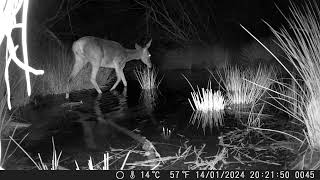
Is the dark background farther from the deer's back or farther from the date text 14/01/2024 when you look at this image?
the date text 14/01/2024

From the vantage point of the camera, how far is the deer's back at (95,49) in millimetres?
11133

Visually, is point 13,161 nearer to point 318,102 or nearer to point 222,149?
point 222,149

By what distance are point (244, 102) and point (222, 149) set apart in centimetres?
349

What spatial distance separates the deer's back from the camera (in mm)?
11133

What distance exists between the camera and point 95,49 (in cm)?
1123

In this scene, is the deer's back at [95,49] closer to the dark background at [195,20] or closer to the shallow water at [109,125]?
the shallow water at [109,125]

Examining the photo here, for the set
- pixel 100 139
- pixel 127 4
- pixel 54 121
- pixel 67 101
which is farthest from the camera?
pixel 127 4

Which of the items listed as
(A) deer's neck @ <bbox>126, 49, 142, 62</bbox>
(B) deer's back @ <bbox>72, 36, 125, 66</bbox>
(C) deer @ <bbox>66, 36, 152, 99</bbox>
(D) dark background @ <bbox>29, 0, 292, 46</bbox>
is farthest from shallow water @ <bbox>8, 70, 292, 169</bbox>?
(D) dark background @ <bbox>29, 0, 292, 46</bbox>

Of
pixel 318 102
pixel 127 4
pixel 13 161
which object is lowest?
pixel 13 161

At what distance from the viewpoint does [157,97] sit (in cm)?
1034

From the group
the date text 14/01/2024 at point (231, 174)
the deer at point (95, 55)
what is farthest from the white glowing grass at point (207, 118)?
the deer at point (95, 55)

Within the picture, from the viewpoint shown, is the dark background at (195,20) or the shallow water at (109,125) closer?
the shallow water at (109,125)

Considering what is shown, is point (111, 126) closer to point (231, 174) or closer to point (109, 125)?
point (109, 125)

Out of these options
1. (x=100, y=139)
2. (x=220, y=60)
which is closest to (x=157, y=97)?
(x=100, y=139)
